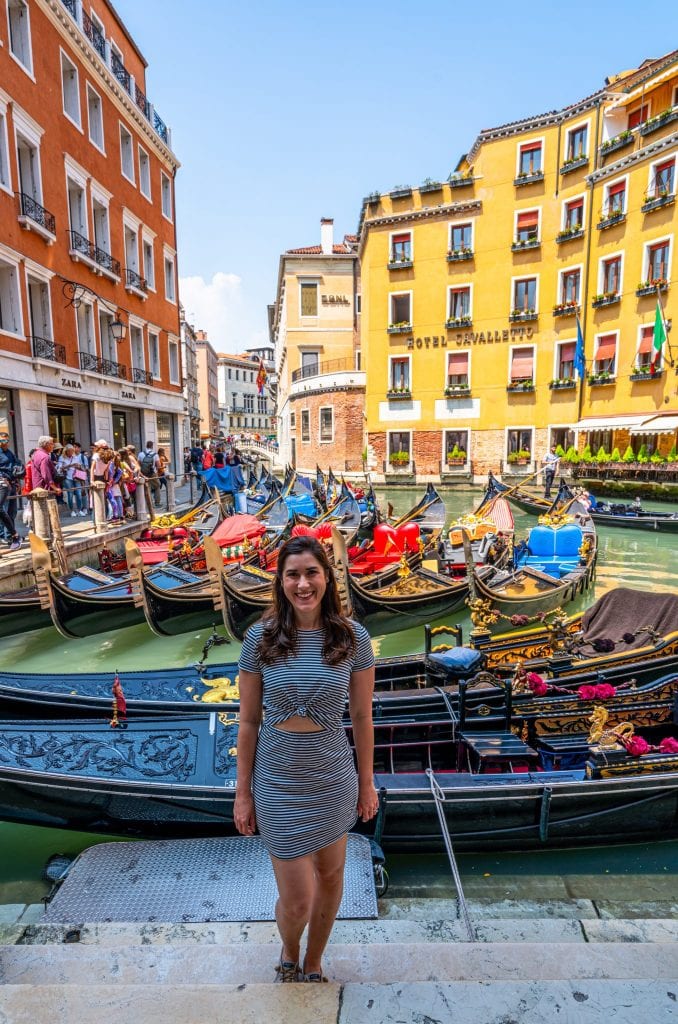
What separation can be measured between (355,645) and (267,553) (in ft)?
19.0

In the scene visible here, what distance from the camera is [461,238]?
18234 millimetres

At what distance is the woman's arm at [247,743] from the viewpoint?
1353 mm

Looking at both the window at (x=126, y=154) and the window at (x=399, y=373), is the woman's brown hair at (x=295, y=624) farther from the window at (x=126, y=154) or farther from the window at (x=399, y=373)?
the window at (x=399, y=373)

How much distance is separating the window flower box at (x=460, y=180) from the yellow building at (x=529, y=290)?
0.06m

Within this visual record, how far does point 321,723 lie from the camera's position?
4.33 feet

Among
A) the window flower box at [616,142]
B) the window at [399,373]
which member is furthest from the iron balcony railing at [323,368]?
the window flower box at [616,142]

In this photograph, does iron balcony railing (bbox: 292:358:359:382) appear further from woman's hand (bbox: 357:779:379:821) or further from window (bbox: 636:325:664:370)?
woman's hand (bbox: 357:779:379:821)

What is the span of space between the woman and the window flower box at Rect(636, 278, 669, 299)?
16.7m

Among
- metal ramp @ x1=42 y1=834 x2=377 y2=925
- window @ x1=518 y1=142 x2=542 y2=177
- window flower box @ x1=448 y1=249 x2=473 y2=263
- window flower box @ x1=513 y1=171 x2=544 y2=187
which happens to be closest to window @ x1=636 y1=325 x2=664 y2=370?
window flower box @ x1=513 y1=171 x2=544 y2=187

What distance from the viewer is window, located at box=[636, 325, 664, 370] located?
15203 millimetres

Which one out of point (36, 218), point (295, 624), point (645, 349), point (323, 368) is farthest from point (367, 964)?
point (323, 368)

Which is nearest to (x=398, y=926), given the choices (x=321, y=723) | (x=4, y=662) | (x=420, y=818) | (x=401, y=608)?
(x=420, y=818)

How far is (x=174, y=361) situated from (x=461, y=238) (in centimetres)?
965

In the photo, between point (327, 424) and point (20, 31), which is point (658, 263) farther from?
point (20, 31)
